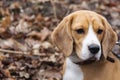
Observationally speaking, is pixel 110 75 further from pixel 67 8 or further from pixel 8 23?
pixel 67 8

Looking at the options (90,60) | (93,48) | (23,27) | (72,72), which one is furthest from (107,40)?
(23,27)

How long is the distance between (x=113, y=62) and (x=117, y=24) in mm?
4338

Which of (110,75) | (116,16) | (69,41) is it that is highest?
(69,41)

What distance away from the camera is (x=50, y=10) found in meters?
11.2

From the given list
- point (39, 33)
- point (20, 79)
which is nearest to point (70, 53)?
point (20, 79)

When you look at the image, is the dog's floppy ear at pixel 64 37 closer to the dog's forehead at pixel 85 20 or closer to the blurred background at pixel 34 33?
the dog's forehead at pixel 85 20

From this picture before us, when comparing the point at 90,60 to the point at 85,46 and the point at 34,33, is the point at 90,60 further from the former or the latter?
the point at 34,33

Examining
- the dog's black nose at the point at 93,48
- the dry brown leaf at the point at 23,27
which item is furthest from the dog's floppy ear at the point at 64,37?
the dry brown leaf at the point at 23,27

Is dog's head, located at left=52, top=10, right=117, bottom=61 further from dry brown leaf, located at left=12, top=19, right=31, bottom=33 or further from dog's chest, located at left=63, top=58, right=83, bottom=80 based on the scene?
dry brown leaf, located at left=12, top=19, right=31, bottom=33

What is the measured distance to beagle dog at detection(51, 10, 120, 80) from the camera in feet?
20.8

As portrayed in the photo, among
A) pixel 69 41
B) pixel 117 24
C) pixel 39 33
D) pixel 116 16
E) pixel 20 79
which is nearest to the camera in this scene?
pixel 69 41

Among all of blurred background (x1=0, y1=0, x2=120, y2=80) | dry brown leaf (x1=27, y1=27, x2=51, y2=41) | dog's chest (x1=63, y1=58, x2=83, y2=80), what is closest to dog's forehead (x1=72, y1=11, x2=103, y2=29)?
dog's chest (x1=63, y1=58, x2=83, y2=80)

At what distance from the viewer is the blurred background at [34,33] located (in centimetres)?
822

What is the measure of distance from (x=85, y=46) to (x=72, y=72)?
59cm
